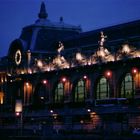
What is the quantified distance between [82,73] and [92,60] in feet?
12.6

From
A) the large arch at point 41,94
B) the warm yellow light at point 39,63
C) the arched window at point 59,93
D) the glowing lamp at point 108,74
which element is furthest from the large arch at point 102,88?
the warm yellow light at point 39,63

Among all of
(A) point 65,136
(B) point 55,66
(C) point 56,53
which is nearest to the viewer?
(A) point 65,136

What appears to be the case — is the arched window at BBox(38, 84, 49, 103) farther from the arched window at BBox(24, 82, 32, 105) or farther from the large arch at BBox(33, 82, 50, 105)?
the arched window at BBox(24, 82, 32, 105)

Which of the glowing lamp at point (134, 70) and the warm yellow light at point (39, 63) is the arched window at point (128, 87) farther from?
the warm yellow light at point (39, 63)

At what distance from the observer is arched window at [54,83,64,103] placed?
116 m

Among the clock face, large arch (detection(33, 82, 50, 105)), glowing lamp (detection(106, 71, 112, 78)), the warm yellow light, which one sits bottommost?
large arch (detection(33, 82, 50, 105))

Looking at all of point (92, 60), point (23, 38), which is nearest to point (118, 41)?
point (92, 60)

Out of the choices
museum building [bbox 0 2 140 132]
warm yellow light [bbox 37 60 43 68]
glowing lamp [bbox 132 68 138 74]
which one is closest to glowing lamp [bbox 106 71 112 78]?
museum building [bbox 0 2 140 132]

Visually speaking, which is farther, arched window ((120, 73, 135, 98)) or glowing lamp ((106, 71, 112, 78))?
glowing lamp ((106, 71, 112, 78))

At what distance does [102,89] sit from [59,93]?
42.3ft

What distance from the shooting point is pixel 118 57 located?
101562mm

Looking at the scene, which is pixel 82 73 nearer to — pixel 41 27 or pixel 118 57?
pixel 118 57

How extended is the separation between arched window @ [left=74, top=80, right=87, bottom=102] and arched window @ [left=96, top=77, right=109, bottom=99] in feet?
12.2

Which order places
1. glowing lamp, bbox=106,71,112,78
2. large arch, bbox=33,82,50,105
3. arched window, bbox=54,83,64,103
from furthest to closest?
1. large arch, bbox=33,82,50,105
2. arched window, bbox=54,83,64,103
3. glowing lamp, bbox=106,71,112,78
